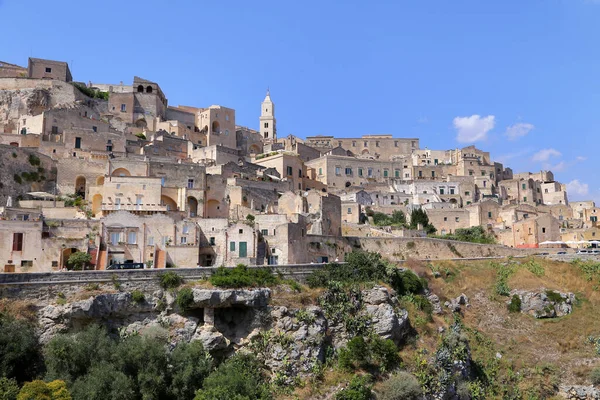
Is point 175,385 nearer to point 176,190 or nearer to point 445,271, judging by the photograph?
point 176,190

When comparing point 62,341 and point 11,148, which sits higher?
point 11,148

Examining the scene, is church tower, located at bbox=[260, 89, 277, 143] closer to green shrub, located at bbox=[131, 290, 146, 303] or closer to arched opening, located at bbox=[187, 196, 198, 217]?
arched opening, located at bbox=[187, 196, 198, 217]

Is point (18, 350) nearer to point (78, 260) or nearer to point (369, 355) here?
point (78, 260)

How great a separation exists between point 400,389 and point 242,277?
33.3ft

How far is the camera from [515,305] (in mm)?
41688

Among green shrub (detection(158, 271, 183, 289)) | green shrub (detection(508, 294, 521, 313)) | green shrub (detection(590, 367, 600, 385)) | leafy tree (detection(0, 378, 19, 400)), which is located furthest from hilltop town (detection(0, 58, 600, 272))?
green shrub (detection(590, 367, 600, 385))

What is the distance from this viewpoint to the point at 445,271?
44281mm

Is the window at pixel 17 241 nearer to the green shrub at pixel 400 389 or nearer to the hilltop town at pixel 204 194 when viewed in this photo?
the hilltop town at pixel 204 194

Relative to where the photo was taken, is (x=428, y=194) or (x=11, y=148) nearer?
(x=11, y=148)

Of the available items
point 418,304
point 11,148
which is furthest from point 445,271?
A: point 11,148

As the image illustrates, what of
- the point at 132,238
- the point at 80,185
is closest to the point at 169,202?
the point at 80,185

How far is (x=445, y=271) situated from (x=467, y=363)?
31.7 ft

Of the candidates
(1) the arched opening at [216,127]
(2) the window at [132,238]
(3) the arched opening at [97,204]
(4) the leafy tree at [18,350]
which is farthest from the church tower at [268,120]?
(4) the leafy tree at [18,350]

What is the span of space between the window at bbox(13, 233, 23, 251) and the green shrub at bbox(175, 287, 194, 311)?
9314 millimetres
